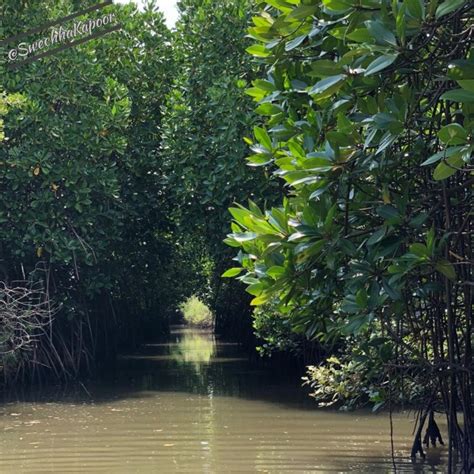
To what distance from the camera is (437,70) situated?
4.64 m

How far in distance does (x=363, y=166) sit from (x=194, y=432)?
5.34 meters

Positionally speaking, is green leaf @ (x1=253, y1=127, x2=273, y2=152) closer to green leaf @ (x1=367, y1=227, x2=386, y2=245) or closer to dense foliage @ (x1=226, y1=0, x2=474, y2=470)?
dense foliage @ (x1=226, y1=0, x2=474, y2=470)

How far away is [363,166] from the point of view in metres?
4.52

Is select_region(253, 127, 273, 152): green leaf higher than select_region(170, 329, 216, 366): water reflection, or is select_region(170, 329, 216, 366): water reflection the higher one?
select_region(253, 127, 273, 152): green leaf

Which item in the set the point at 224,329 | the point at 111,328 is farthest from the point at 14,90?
the point at 224,329

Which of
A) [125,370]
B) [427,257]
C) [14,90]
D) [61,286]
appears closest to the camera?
[427,257]

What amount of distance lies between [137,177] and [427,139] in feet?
35.3

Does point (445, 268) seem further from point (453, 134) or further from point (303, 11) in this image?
point (303, 11)

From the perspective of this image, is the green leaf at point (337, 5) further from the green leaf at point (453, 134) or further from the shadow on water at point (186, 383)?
the shadow on water at point (186, 383)

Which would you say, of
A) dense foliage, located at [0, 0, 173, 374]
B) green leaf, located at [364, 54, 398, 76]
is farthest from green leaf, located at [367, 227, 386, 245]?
dense foliage, located at [0, 0, 173, 374]

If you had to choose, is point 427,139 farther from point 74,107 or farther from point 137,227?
point 137,227

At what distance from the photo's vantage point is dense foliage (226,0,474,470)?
13.7 feet

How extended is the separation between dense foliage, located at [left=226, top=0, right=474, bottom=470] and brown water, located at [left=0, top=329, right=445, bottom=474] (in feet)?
8.48

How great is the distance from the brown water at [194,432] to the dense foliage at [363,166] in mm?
2586
